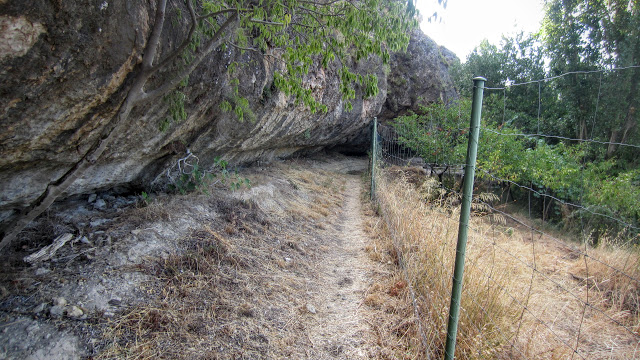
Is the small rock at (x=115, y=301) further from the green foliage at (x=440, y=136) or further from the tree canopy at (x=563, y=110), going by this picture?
the green foliage at (x=440, y=136)

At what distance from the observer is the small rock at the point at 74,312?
7.64 ft

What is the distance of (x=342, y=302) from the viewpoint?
3.44 metres

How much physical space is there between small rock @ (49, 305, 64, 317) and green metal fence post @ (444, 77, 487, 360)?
2.64 meters

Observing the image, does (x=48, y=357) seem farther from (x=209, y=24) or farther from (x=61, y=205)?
(x=209, y=24)

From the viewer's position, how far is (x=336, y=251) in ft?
15.8

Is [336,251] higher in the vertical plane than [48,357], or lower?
lower

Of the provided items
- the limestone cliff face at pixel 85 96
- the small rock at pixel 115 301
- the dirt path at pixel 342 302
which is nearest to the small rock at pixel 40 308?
the small rock at pixel 115 301

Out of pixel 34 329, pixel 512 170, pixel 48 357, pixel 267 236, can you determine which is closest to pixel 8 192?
pixel 34 329

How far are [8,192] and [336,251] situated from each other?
3601 mm

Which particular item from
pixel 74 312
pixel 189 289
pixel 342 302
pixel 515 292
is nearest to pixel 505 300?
pixel 515 292

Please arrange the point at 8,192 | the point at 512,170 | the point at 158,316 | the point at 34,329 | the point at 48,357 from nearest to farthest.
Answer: the point at 48,357, the point at 34,329, the point at 158,316, the point at 8,192, the point at 512,170

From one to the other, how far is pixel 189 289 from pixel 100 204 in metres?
1.97

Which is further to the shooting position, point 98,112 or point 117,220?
point 117,220

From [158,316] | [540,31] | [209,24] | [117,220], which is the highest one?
[540,31]
